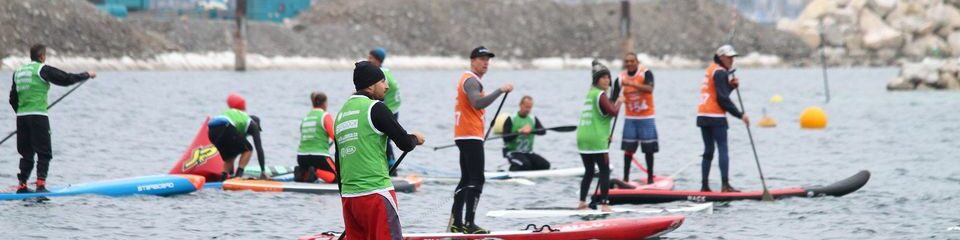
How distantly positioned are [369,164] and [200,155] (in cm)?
1000

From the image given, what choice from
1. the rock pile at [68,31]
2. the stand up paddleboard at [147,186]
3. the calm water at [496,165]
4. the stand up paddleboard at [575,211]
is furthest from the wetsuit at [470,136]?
the rock pile at [68,31]

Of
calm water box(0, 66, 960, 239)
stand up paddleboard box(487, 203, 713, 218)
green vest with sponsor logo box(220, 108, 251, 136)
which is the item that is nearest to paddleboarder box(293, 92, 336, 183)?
calm water box(0, 66, 960, 239)

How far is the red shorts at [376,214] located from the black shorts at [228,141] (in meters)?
9.24

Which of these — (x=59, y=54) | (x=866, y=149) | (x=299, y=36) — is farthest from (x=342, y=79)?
(x=866, y=149)

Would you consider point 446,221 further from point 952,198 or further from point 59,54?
point 59,54

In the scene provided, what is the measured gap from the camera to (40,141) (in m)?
17.1

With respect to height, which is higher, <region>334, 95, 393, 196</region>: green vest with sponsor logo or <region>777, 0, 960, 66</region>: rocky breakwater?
<region>777, 0, 960, 66</region>: rocky breakwater

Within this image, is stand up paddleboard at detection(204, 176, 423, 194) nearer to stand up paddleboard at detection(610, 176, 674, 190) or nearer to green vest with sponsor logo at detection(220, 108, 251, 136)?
green vest with sponsor logo at detection(220, 108, 251, 136)

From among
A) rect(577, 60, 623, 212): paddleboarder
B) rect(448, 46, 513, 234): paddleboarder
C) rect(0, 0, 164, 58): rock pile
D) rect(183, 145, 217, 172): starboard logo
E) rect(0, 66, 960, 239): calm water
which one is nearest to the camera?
rect(448, 46, 513, 234): paddleboarder

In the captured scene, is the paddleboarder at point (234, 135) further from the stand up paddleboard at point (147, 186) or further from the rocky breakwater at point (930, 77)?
the rocky breakwater at point (930, 77)

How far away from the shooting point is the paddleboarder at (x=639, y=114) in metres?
19.1

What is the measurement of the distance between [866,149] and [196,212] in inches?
666

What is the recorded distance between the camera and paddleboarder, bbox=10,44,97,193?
16.9 metres

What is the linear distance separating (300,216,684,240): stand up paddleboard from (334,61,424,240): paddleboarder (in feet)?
9.77
